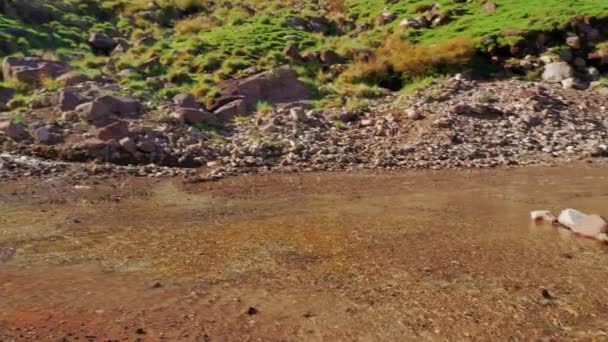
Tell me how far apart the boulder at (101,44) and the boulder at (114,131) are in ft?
36.4

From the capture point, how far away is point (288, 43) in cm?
2423

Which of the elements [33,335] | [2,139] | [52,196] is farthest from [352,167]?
[33,335]

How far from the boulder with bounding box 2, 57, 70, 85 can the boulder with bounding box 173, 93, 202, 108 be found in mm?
4112

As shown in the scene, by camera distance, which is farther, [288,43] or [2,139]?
[288,43]

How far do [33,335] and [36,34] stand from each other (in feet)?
67.0

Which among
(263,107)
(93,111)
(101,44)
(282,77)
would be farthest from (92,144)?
(101,44)

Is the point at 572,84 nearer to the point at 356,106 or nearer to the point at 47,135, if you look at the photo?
the point at 356,106

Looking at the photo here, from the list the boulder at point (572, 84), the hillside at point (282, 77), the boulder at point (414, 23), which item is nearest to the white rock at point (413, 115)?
the hillside at point (282, 77)

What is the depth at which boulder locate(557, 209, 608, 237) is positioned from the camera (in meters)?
7.99

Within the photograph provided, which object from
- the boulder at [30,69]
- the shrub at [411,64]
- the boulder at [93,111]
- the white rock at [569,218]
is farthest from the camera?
the shrub at [411,64]

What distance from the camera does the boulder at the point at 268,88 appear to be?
59.5 ft

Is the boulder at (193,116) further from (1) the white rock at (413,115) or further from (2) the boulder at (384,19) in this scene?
(2) the boulder at (384,19)

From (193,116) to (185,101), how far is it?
1138 mm

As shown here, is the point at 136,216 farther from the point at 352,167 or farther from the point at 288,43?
the point at 288,43
